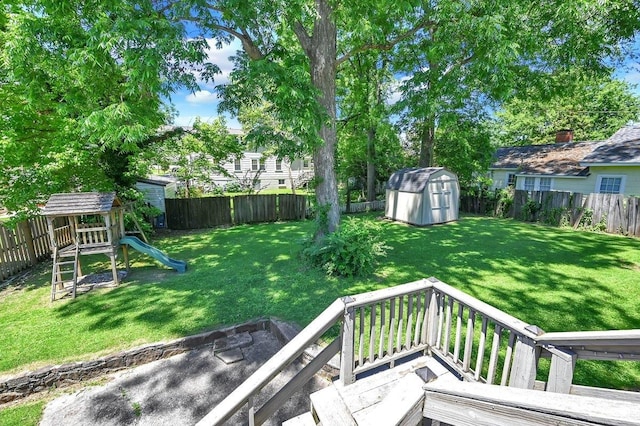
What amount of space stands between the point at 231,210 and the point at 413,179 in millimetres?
7827

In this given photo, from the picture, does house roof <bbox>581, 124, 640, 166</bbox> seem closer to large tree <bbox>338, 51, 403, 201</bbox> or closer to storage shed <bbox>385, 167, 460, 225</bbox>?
storage shed <bbox>385, 167, 460, 225</bbox>

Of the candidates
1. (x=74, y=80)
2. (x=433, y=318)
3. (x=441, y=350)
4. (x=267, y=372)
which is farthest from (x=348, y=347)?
(x=74, y=80)

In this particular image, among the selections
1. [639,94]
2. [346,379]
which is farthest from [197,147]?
[639,94]

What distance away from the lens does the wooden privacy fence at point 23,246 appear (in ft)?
21.3

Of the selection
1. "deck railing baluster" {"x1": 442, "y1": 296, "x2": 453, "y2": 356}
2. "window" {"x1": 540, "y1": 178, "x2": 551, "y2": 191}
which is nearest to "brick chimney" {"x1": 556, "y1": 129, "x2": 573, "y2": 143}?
"window" {"x1": 540, "y1": 178, "x2": 551, "y2": 191}

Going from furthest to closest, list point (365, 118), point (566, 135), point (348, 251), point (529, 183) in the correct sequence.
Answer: point (566, 135) < point (529, 183) < point (365, 118) < point (348, 251)

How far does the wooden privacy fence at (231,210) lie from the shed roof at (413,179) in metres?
4.32

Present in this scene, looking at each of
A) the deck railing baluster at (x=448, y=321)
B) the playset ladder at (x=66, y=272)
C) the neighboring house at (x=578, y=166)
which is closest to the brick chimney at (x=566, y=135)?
the neighboring house at (x=578, y=166)

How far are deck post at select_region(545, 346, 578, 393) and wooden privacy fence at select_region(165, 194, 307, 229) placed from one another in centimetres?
1191

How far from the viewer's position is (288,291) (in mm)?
5516

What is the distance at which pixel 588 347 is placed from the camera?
173cm

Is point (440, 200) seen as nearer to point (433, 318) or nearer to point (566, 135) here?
point (433, 318)

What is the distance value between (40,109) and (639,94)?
119ft

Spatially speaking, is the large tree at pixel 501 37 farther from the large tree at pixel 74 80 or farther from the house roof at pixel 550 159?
the house roof at pixel 550 159
